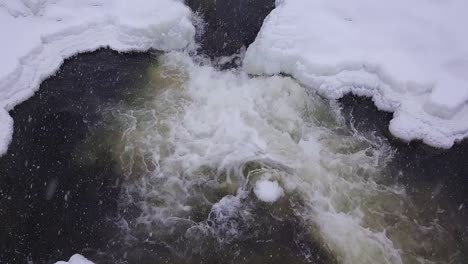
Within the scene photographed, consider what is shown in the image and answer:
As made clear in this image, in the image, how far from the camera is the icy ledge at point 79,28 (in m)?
9.30

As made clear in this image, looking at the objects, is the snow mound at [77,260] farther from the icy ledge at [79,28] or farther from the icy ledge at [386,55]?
the icy ledge at [386,55]

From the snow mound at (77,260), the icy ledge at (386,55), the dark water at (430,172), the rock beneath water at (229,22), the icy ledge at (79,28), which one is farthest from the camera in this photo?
the rock beneath water at (229,22)

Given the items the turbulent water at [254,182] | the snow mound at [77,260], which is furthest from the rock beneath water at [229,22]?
the snow mound at [77,260]

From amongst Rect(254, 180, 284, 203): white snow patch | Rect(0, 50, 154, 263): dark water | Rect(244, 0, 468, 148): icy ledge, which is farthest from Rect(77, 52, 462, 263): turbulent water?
Rect(244, 0, 468, 148): icy ledge

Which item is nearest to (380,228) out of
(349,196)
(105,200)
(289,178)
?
(349,196)

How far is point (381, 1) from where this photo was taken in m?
10.6

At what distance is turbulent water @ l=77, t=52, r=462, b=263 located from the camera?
268 inches

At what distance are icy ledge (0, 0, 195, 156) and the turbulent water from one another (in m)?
1.27

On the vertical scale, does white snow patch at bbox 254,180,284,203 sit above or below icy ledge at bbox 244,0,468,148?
below

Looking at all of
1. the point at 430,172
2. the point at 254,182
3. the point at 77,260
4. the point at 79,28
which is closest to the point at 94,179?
the point at 77,260

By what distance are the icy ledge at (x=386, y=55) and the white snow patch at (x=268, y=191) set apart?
8.63 feet

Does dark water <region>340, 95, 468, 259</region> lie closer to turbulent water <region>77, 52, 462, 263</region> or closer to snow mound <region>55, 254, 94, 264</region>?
turbulent water <region>77, 52, 462, 263</region>

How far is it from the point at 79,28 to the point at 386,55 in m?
7.21

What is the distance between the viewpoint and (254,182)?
7.57 meters
